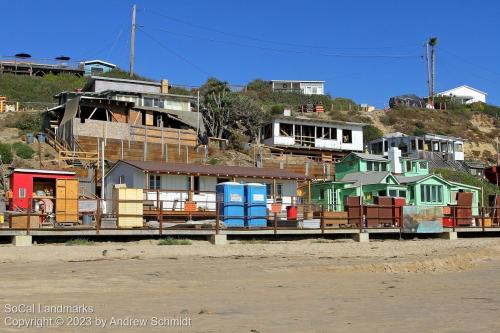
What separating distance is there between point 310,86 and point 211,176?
245ft

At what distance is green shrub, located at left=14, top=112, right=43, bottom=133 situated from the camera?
53.7 metres

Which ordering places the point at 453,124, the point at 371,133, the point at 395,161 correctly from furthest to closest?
the point at 453,124, the point at 371,133, the point at 395,161

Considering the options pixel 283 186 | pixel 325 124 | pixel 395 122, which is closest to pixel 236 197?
pixel 283 186

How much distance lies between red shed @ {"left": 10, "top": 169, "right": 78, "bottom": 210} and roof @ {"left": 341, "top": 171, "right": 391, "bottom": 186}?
18340mm

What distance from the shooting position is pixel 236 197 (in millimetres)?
27531

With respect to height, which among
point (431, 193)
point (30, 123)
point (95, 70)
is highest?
point (95, 70)

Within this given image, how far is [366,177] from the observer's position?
139ft

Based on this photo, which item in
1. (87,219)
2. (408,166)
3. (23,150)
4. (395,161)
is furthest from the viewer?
(408,166)

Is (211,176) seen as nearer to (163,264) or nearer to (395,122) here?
(163,264)

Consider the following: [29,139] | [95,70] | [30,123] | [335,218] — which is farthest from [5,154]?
[95,70]

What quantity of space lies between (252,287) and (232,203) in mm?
13143

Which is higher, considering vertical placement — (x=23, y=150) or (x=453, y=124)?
(x=453, y=124)

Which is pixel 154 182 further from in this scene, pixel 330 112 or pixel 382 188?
pixel 330 112

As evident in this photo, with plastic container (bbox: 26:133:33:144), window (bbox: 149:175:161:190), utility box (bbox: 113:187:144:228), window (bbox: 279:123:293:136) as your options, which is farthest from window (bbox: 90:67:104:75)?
utility box (bbox: 113:187:144:228)
